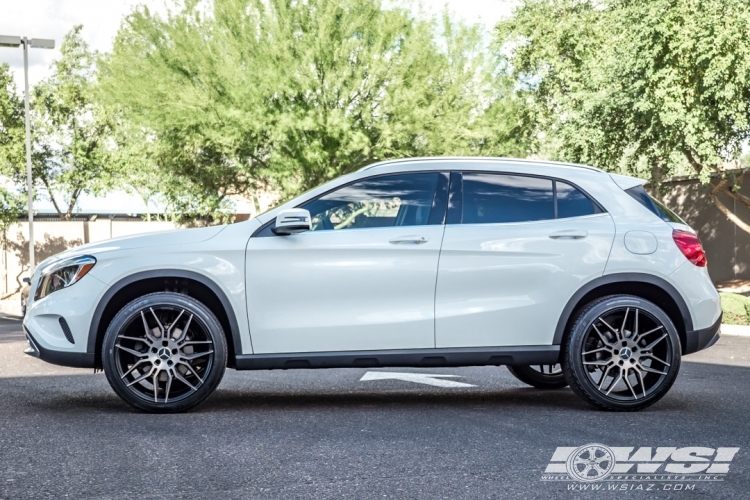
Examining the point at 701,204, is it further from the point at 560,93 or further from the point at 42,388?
the point at 42,388

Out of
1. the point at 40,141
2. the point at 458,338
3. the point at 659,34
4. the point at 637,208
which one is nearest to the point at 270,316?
Result: the point at 458,338

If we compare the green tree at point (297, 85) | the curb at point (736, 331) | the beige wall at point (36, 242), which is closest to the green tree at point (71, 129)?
the beige wall at point (36, 242)

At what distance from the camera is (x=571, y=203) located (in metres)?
7.70

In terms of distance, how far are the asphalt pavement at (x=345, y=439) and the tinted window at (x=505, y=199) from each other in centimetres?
141

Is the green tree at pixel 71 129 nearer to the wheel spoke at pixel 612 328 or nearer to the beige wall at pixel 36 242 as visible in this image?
the beige wall at pixel 36 242

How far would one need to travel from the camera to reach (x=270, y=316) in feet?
24.1

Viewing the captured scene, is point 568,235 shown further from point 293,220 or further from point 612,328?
point 293,220

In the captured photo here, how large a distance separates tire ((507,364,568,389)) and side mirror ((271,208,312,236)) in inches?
106

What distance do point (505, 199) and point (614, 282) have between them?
988mm

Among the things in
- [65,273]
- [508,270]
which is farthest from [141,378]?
[508,270]

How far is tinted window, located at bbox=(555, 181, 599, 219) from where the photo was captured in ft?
25.2

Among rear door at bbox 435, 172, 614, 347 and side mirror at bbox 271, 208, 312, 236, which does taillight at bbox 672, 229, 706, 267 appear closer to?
rear door at bbox 435, 172, 614, 347

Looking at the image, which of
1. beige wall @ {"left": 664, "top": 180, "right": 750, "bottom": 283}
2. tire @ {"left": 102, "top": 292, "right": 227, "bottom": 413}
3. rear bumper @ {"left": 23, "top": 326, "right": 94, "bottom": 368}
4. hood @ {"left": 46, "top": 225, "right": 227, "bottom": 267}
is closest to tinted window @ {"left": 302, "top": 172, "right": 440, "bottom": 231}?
hood @ {"left": 46, "top": 225, "right": 227, "bottom": 267}

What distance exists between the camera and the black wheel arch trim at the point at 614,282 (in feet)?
24.6
